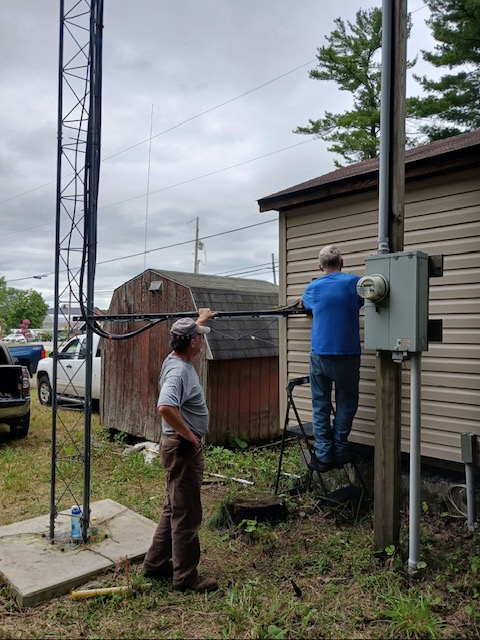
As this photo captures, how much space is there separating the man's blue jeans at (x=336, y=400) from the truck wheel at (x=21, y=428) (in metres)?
5.62

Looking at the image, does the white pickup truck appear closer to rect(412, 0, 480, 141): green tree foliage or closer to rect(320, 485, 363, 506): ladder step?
rect(320, 485, 363, 506): ladder step

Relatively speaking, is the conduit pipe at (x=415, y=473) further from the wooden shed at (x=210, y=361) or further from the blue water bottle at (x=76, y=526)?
the wooden shed at (x=210, y=361)

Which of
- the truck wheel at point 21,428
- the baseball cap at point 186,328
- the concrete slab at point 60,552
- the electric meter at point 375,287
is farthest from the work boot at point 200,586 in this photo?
the truck wheel at point 21,428

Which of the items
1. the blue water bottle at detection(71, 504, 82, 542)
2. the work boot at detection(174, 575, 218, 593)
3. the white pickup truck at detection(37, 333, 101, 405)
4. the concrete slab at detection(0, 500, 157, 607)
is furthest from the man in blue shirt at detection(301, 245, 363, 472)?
the white pickup truck at detection(37, 333, 101, 405)

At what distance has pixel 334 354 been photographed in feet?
13.4

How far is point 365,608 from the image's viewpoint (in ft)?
9.66

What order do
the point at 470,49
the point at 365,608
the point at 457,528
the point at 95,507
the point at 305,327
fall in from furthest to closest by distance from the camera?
1. the point at 470,49
2. the point at 305,327
3. the point at 95,507
4. the point at 457,528
5. the point at 365,608

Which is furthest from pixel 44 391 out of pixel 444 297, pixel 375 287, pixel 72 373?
pixel 375 287

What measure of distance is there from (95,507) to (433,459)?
3.12 meters

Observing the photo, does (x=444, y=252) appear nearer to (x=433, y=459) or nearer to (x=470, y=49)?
(x=433, y=459)

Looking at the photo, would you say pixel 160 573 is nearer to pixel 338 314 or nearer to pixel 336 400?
pixel 336 400

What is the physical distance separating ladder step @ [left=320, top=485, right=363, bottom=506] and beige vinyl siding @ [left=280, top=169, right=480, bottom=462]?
0.45 m

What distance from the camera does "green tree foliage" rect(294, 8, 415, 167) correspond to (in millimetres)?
17608

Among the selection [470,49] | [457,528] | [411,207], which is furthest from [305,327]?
[470,49]
